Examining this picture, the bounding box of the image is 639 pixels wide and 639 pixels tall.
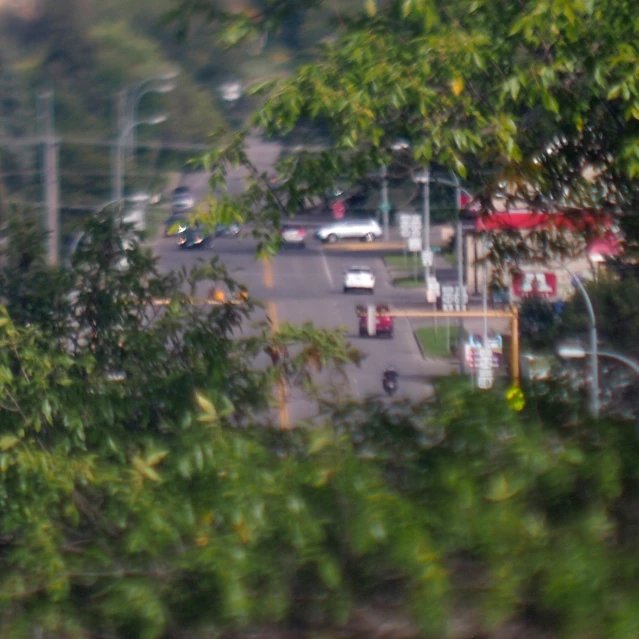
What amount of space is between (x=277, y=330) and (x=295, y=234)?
46cm

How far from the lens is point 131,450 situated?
3395 millimetres

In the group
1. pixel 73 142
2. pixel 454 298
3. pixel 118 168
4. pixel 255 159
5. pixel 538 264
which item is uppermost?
pixel 73 142

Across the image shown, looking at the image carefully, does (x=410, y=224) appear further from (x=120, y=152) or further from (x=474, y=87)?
(x=120, y=152)

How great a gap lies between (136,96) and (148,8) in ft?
2.12

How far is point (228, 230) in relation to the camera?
3.72 meters

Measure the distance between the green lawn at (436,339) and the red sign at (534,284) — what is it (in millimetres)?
540

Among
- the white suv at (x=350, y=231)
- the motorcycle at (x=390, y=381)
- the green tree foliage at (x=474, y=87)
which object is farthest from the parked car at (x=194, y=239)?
the motorcycle at (x=390, y=381)

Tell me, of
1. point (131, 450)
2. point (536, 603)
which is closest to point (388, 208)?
point (131, 450)

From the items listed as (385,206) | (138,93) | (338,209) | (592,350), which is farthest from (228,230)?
(138,93)

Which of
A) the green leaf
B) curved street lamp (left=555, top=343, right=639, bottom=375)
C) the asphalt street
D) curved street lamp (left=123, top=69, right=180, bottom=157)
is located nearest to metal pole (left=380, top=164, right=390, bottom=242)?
the asphalt street

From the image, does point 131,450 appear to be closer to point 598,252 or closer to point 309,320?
A: point 309,320

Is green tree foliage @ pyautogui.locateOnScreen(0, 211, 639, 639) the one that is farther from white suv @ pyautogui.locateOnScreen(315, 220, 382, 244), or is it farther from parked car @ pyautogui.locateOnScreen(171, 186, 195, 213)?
white suv @ pyautogui.locateOnScreen(315, 220, 382, 244)

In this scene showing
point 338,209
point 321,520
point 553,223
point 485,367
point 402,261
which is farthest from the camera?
point 402,261

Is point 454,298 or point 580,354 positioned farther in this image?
point 454,298
